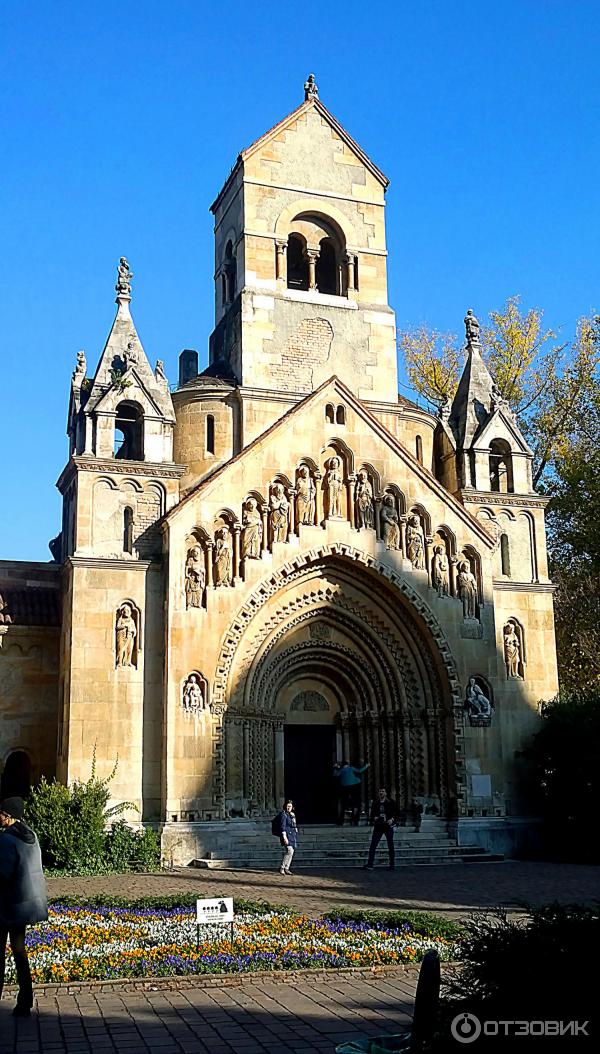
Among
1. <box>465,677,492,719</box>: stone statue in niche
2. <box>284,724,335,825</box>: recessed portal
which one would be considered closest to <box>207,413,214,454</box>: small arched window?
<box>284,724,335,825</box>: recessed portal

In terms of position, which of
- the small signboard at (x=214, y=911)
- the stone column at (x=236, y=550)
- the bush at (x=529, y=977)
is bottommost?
the small signboard at (x=214, y=911)

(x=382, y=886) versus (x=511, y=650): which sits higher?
(x=511, y=650)

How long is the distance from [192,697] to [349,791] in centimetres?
575

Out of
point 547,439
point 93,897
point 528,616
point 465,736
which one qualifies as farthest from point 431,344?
point 93,897

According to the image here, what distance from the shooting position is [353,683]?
29.1m

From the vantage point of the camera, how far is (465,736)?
27875 millimetres

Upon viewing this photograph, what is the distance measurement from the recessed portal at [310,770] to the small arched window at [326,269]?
45.5 feet

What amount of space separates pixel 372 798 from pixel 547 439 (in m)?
18.0

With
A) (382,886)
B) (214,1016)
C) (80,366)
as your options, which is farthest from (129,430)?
(214,1016)

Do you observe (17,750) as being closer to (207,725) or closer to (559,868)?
(207,725)
